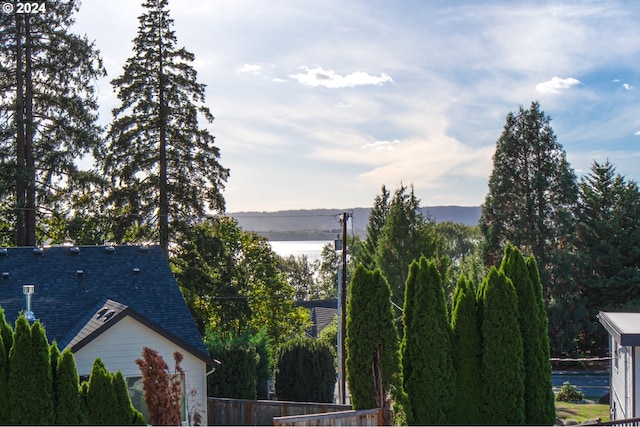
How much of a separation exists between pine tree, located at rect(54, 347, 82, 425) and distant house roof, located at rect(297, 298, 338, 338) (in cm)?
3569

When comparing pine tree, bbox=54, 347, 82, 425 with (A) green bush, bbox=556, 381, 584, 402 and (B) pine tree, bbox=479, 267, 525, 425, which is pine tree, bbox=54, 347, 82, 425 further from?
(A) green bush, bbox=556, 381, 584, 402

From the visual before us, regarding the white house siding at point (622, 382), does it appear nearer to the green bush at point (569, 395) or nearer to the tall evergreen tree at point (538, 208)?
the green bush at point (569, 395)

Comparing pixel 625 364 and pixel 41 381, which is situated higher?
pixel 41 381

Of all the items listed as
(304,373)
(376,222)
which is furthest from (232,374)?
(376,222)

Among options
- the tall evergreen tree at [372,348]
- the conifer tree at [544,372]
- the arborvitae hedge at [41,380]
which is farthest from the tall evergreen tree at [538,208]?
the arborvitae hedge at [41,380]

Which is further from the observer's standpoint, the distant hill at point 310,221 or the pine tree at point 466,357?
the distant hill at point 310,221

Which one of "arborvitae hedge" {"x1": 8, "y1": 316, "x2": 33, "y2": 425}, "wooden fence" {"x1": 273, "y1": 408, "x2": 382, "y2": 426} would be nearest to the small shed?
"wooden fence" {"x1": 273, "y1": 408, "x2": 382, "y2": 426}

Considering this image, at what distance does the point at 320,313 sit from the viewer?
48.8m

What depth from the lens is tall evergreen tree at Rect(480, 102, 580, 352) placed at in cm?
3572

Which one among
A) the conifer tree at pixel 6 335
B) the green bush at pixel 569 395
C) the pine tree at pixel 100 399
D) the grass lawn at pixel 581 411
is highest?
the conifer tree at pixel 6 335

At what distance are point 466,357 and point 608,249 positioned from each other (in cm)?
2898

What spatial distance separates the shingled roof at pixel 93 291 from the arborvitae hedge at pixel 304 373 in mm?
4921

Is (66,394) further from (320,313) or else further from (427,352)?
(320,313)

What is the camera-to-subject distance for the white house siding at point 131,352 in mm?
14023
